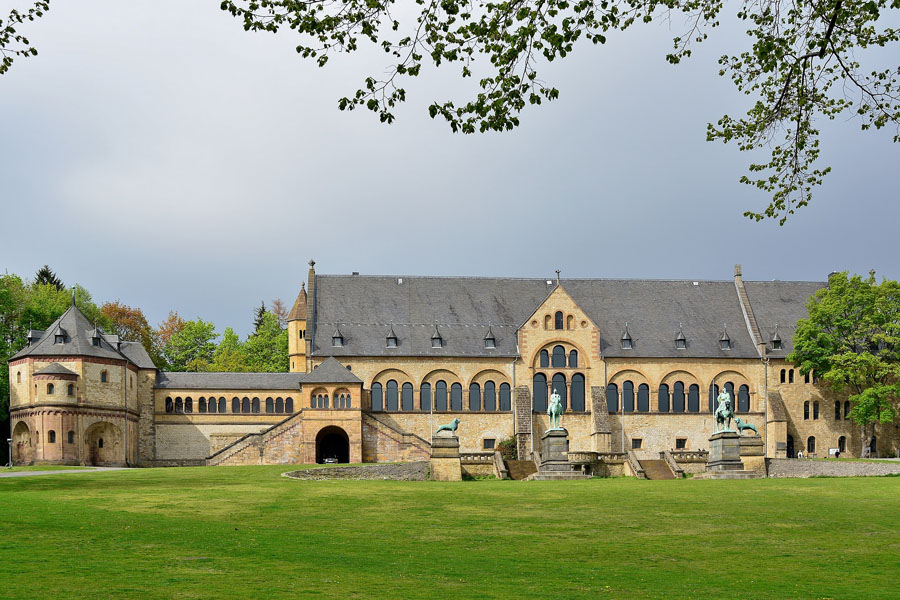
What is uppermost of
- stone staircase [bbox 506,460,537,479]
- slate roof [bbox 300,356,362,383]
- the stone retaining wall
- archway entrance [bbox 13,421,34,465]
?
slate roof [bbox 300,356,362,383]

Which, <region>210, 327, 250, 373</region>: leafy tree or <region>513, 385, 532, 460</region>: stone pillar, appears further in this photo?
<region>210, 327, 250, 373</region>: leafy tree

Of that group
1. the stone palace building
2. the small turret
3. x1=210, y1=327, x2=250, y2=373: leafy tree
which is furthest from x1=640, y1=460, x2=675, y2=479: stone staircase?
x1=210, y1=327, x2=250, y2=373: leafy tree

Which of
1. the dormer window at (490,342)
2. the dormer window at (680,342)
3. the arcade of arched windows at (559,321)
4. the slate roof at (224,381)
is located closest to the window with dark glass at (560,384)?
the arcade of arched windows at (559,321)

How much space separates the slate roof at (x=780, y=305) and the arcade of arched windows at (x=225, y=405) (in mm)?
37127

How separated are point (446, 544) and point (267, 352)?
9249 centimetres

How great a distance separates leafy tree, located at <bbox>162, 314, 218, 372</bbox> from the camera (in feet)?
361

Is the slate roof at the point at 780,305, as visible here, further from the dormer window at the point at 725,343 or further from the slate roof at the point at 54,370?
the slate roof at the point at 54,370

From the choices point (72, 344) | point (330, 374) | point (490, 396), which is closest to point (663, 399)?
point (490, 396)

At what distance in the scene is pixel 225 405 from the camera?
78188 millimetres

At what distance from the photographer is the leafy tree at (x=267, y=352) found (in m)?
108

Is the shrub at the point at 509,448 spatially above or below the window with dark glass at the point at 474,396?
below

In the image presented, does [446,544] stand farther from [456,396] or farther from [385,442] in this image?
[456,396]

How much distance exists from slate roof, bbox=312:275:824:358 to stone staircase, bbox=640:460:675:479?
18.2m

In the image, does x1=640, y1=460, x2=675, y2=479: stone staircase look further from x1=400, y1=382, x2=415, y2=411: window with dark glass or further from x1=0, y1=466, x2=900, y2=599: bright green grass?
x1=400, y1=382, x2=415, y2=411: window with dark glass
